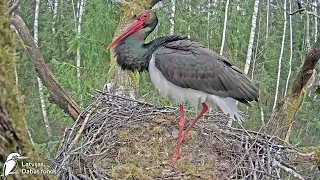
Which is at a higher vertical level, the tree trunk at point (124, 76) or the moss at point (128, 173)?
the tree trunk at point (124, 76)

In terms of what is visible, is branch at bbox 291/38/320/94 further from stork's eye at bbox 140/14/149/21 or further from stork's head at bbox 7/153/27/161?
stork's head at bbox 7/153/27/161

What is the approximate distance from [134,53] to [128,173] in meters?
1.08

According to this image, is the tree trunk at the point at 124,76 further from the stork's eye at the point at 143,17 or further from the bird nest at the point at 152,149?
the stork's eye at the point at 143,17

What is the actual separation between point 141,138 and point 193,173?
610 millimetres

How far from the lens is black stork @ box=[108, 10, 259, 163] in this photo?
3379 mm

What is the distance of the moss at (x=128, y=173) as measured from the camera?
9.83 ft

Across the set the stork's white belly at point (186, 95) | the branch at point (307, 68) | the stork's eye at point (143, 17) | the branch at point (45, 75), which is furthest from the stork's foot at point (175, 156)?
the branch at point (307, 68)

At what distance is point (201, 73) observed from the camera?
133 inches

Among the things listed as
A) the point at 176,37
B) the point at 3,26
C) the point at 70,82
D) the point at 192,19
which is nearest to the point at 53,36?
the point at 192,19

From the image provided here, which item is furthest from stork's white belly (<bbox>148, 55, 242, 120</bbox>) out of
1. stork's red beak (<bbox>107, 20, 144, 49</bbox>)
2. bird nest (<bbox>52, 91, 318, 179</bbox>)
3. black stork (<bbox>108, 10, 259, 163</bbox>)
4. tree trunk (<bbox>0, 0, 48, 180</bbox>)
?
tree trunk (<bbox>0, 0, 48, 180</bbox>)

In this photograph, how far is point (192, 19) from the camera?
41.3 ft

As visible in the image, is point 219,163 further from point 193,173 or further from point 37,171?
point 37,171

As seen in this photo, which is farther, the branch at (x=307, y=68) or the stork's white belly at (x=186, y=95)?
the branch at (x=307, y=68)

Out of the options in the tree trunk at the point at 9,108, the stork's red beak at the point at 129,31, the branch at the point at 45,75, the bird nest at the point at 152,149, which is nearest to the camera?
→ the tree trunk at the point at 9,108
